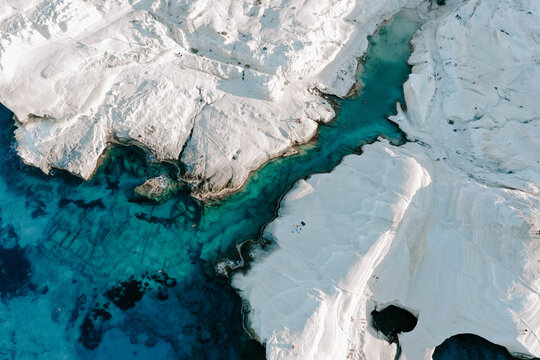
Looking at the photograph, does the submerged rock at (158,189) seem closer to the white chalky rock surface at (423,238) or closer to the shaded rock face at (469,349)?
the white chalky rock surface at (423,238)

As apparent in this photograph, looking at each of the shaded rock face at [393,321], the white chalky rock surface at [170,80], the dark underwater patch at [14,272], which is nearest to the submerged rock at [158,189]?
the white chalky rock surface at [170,80]

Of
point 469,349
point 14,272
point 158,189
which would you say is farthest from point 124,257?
point 469,349

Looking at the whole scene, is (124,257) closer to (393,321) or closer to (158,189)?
(158,189)

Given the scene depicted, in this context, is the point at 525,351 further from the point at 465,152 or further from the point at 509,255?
the point at 465,152

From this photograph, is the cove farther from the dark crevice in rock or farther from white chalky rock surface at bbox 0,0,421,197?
the dark crevice in rock

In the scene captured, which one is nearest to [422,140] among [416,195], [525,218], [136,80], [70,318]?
[416,195]

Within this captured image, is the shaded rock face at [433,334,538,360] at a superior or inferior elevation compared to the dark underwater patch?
superior

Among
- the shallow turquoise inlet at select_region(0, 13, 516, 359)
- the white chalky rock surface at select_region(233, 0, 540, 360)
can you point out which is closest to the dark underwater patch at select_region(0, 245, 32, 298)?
the shallow turquoise inlet at select_region(0, 13, 516, 359)

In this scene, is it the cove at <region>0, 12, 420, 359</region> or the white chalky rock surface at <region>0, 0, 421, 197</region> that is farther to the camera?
the white chalky rock surface at <region>0, 0, 421, 197</region>
